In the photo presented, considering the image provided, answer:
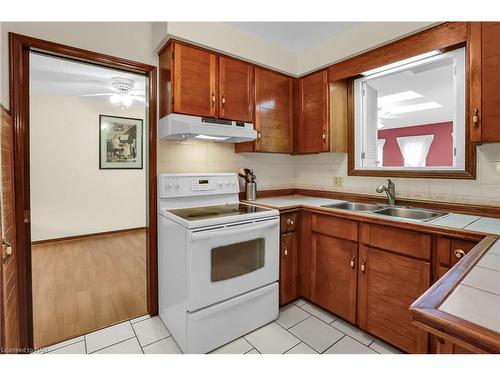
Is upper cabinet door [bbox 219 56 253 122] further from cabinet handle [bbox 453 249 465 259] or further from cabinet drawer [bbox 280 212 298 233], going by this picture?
cabinet handle [bbox 453 249 465 259]

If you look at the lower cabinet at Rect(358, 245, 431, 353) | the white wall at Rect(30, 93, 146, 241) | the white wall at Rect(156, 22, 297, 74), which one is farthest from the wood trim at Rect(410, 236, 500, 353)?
the white wall at Rect(30, 93, 146, 241)

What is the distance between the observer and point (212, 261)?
5.47 feet

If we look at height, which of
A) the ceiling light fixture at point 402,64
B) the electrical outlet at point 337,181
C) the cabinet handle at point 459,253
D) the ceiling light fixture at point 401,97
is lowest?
the cabinet handle at point 459,253

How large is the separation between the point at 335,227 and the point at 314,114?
3.67 feet

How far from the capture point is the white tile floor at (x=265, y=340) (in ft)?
5.52

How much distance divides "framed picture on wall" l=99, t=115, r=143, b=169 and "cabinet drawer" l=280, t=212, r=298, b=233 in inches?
142

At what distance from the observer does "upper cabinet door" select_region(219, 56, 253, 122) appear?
208 cm

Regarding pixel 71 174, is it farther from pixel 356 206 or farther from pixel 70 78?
pixel 356 206

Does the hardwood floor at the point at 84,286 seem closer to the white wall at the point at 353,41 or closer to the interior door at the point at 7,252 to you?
the interior door at the point at 7,252

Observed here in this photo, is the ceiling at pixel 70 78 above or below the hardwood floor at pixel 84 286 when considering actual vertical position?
above

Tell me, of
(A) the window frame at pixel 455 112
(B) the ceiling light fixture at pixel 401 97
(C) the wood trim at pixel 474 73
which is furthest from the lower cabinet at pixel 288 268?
(B) the ceiling light fixture at pixel 401 97

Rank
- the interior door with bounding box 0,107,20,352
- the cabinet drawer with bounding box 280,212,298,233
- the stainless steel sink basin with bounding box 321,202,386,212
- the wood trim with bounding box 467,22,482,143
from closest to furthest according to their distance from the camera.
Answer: the interior door with bounding box 0,107,20,352 < the wood trim with bounding box 467,22,482,143 < the cabinet drawer with bounding box 280,212,298,233 < the stainless steel sink basin with bounding box 321,202,386,212
